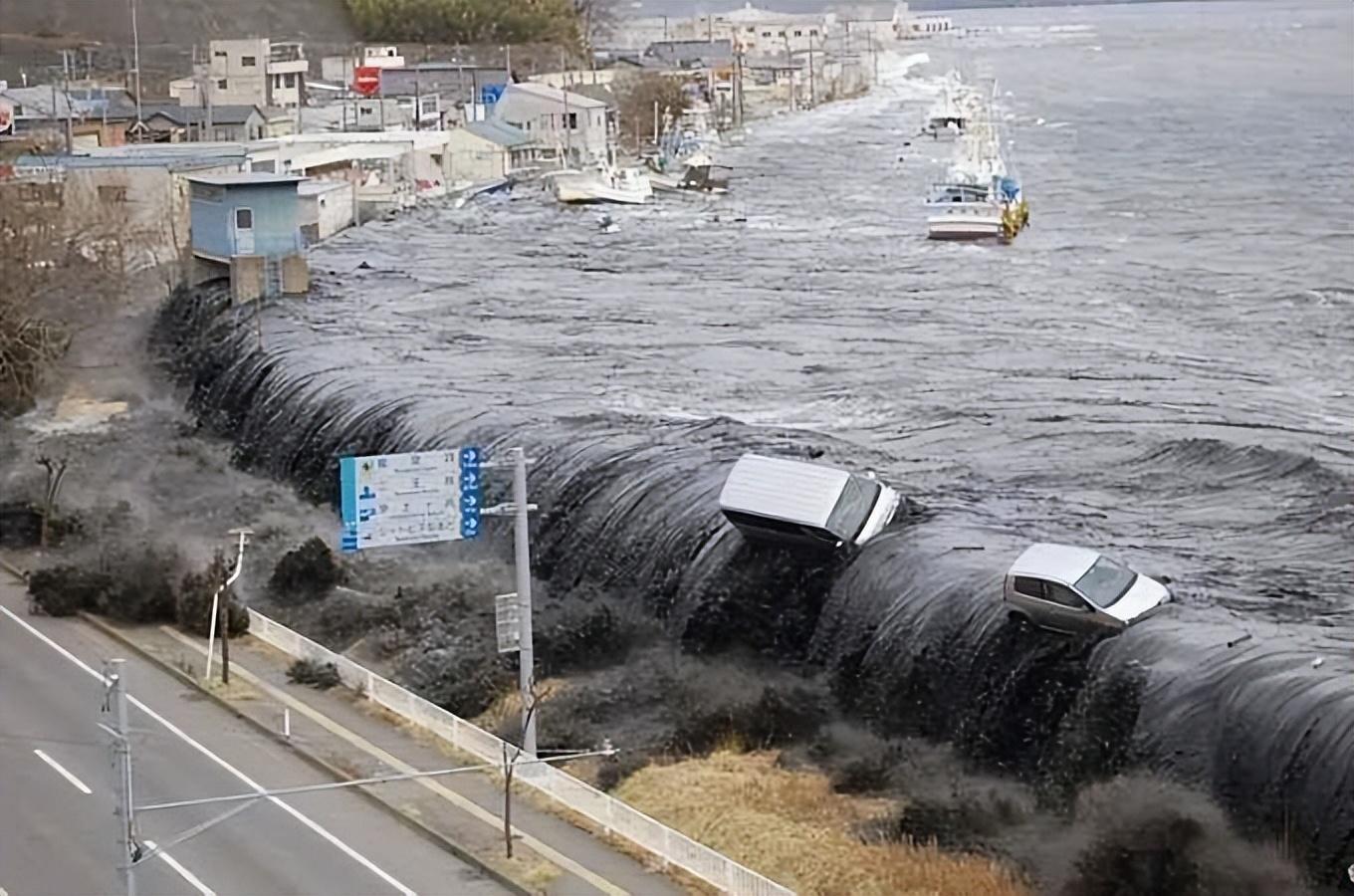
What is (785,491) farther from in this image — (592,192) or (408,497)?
(592,192)

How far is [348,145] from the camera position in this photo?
42.8m

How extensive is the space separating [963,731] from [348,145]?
32.3 m

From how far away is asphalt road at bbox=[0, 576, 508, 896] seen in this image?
34.3ft

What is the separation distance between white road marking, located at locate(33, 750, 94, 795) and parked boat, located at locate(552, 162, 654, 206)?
3168 centimetres

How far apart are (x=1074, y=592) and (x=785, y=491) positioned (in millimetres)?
2825

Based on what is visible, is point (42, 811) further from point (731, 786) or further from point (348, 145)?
point (348, 145)

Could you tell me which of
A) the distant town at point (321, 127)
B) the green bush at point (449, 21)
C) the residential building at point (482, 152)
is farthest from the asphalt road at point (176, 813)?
the green bush at point (449, 21)

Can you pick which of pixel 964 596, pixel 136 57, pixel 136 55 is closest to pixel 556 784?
pixel 964 596

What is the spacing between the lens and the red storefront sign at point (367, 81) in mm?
60750

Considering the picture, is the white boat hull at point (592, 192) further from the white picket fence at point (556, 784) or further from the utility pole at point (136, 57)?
the white picket fence at point (556, 784)

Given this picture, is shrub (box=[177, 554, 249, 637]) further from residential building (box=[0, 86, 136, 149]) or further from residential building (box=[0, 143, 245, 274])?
residential building (box=[0, 86, 136, 149])

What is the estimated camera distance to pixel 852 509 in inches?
587

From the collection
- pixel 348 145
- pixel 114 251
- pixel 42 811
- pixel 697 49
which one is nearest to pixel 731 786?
pixel 42 811

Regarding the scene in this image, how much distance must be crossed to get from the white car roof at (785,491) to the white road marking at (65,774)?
17.1 feet
